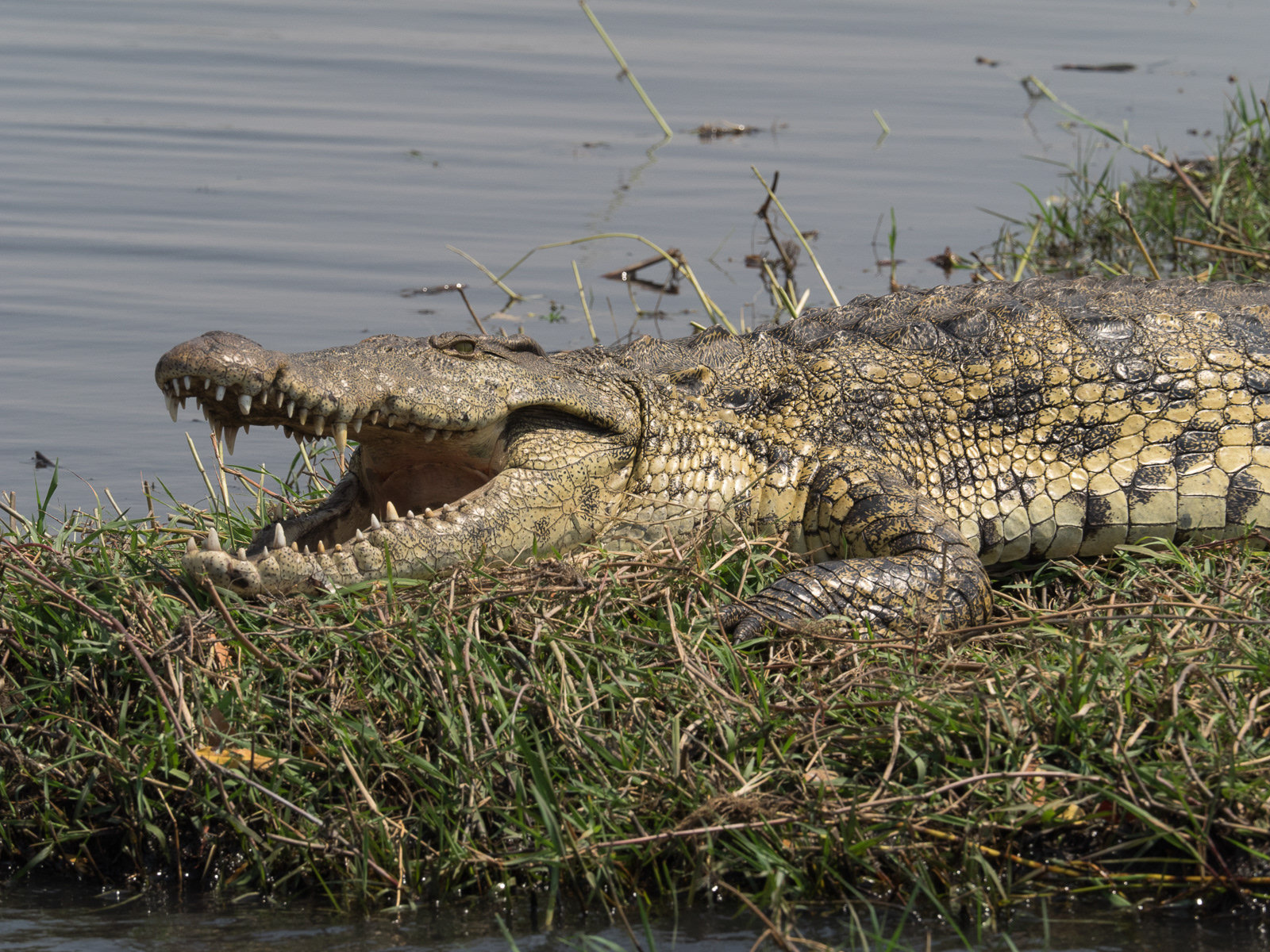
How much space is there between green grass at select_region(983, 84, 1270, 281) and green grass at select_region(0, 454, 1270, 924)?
433 centimetres

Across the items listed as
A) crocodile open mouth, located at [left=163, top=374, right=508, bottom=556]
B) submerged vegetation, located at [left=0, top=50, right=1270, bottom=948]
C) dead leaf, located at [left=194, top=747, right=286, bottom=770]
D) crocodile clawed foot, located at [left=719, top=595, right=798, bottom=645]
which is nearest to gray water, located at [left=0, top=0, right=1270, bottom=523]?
crocodile open mouth, located at [left=163, top=374, right=508, bottom=556]

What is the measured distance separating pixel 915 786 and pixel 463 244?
21.1ft

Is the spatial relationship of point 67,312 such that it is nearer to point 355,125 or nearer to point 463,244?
point 463,244

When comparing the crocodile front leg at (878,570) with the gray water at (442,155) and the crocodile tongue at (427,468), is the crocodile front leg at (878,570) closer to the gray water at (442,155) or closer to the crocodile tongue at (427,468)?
the crocodile tongue at (427,468)

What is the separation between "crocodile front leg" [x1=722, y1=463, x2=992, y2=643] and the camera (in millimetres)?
3955

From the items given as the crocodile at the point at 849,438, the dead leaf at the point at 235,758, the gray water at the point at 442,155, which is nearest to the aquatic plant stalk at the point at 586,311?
the gray water at the point at 442,155

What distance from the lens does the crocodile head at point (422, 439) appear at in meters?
3.86

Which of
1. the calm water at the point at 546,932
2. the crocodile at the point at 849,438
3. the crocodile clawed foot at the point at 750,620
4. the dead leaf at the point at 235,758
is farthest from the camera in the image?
the crocodile at the point at 849,438

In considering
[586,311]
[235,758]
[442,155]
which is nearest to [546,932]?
[235,758]

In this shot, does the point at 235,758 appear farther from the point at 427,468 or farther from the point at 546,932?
the point at 427,468

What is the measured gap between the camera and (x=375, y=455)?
14.5 feet

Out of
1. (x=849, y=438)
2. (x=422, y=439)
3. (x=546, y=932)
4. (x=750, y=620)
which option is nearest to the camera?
(x=546, y=932)

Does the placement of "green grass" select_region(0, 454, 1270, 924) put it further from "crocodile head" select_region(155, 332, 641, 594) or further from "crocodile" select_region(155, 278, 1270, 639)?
"crocodile" select_region(155, 278, 1270, 639)

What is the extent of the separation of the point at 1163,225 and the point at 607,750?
6.30 metres
